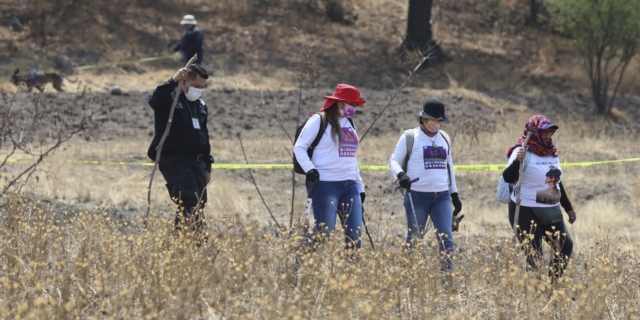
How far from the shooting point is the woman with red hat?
678 centimetres

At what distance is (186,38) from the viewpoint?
2025 centimetres

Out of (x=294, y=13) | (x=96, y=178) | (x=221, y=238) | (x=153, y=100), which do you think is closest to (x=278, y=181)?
(x=96, y=178)

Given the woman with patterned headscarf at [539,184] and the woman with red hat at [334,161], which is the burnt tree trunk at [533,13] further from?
the woman with red hat at [334,161]

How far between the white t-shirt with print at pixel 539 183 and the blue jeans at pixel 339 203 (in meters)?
1.25

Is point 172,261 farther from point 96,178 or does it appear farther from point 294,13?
point 294,13

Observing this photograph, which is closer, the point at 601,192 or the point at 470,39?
the point at 601,192

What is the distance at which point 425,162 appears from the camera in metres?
7.18

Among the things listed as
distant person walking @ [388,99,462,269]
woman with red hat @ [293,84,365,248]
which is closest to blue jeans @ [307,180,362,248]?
woman with red hat @ [293,84,365,248]

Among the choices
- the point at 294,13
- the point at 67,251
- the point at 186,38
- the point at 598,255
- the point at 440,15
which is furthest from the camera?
the point at 440,15

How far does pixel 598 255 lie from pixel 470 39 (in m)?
21.3

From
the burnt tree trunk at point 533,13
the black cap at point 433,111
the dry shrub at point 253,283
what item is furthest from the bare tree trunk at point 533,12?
the dry shrub at point 253,283

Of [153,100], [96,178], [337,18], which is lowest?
[96,178]

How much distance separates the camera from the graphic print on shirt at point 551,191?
7055 mm

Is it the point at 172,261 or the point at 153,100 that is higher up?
the point at 153,100
